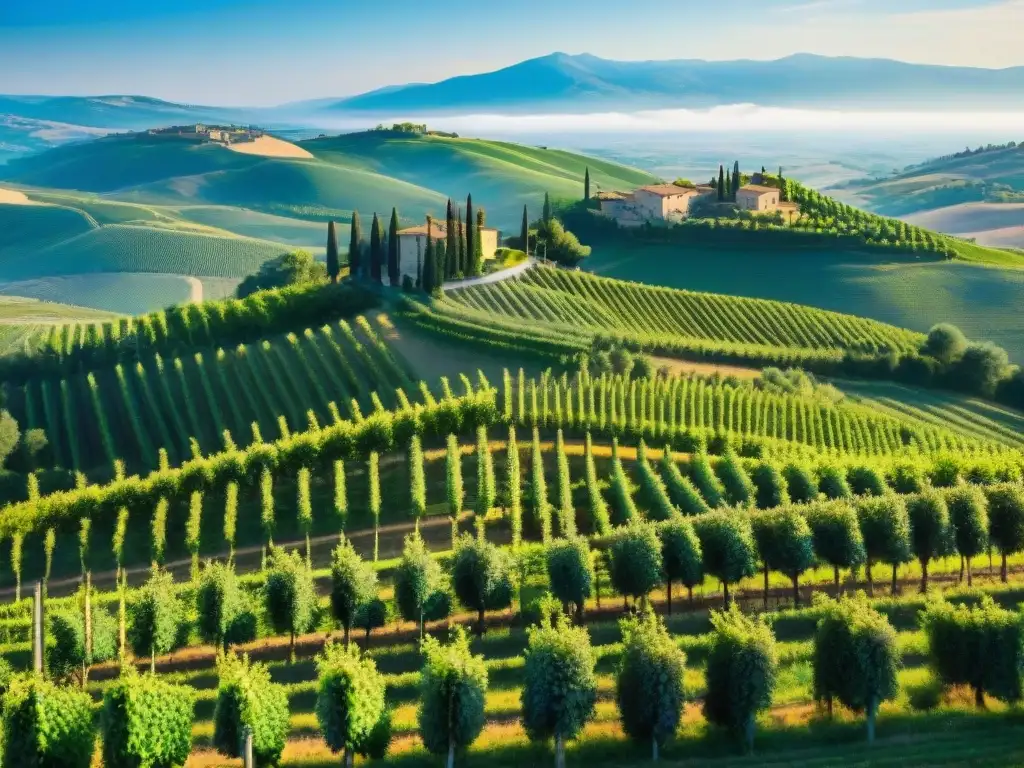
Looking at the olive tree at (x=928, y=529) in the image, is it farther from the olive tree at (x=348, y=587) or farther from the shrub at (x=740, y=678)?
the olive tree at (x=348, y=587)

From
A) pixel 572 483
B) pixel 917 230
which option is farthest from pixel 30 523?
pixel 917 230

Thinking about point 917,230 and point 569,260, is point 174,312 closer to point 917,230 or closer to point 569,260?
point 569,260

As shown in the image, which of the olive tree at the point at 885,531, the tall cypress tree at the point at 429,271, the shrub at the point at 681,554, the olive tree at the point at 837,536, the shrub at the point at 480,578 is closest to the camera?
the shrub at the point at 480,578

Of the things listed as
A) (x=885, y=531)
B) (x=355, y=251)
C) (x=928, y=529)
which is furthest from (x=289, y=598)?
(x=355, y=251)

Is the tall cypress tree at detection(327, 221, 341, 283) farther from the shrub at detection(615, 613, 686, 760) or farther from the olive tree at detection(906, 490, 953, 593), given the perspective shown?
the shrub at detection(615, 613, 686, 760)

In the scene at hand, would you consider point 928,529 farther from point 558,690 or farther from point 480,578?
point 558,690

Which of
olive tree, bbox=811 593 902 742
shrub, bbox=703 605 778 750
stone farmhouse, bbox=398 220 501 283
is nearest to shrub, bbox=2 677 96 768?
shrub, bbox=703 605 778 750

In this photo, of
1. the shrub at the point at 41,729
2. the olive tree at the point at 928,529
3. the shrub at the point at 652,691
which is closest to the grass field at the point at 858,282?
the olive tree at the point at 928,529

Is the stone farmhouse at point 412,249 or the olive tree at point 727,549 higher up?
the stone farmhouse at point 412,249
